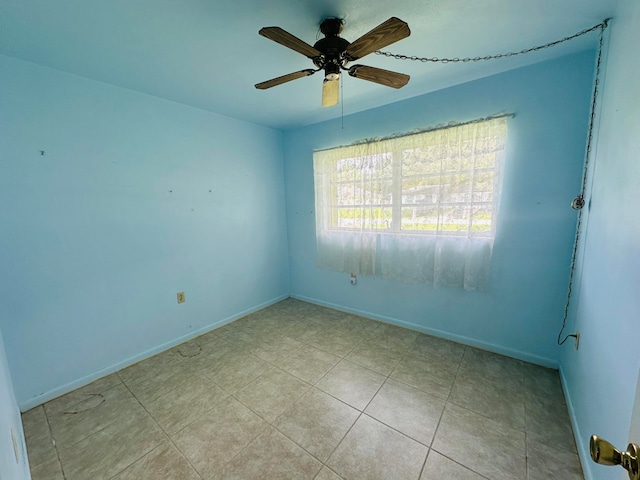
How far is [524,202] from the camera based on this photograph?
1.93 metres

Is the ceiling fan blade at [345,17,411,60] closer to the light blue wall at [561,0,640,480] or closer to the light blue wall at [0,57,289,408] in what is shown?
the light blue wall at [561,0,640,480]

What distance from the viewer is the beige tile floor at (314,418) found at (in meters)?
1.29

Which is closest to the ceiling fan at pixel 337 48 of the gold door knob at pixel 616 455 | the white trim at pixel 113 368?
the gold door knob at pixel 616 455

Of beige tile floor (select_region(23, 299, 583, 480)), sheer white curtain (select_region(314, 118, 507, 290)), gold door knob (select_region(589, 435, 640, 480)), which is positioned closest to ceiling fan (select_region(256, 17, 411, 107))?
sheer white curtain (select_region(314, 118, 507, 290))

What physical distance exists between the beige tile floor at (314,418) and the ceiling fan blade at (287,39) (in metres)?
2.12

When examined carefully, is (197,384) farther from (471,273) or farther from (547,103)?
(547,103)

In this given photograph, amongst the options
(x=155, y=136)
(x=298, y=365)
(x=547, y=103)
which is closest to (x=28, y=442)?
(x=298, y=365)

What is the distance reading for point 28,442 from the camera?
146 cm

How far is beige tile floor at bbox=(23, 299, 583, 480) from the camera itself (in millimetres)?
1289

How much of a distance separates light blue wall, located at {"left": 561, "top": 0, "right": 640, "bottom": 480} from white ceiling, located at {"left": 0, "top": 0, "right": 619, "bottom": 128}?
0.42m

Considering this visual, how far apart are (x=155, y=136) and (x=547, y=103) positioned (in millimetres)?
3165

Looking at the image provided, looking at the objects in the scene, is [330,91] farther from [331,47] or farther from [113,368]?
[113,368]

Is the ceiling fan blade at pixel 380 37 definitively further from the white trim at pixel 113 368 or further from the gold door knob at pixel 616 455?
the white trim at pixel 113 368

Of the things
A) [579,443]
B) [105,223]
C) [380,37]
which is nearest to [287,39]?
[380,37]
